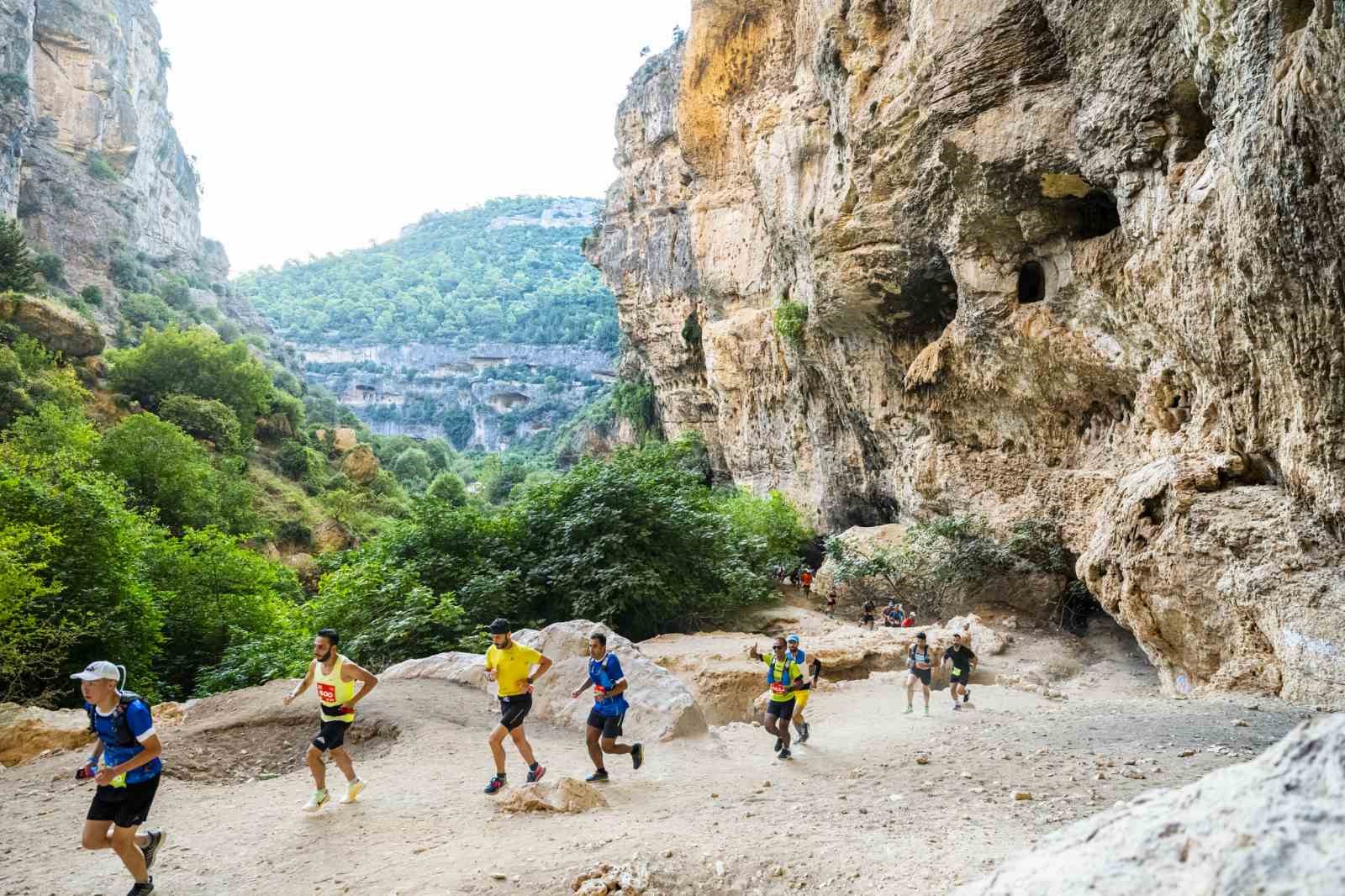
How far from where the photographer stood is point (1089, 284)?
13.1 metres

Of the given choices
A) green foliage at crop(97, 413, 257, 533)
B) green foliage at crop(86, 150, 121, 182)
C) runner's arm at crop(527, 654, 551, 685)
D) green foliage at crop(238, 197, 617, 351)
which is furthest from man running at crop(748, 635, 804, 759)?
green foliage at crop(238, 197, 617, 351)

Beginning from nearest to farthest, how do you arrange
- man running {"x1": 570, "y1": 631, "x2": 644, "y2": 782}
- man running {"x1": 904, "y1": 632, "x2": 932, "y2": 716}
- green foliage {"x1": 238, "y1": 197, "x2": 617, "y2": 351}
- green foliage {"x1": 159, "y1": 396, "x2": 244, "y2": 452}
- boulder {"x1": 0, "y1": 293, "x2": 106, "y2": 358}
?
man running {"x1": 570, "y1": 631, "x2": 644, "y2": 782}, man running {"x1": 904, "y1": 632, "x2": 932, "y2": 716}, boulder {"x1": 0, "y1": 293, "x2": 106, "y2": 358}, green foliage {"x1": 159, "y1": 396, "x2": 244, "y2": 452}, green foliage {"x1": 238, "y1": 197, "x2": 617, "y2": 351}

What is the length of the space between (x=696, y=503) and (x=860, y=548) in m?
4.94

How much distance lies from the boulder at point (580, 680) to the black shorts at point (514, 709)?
2.39 m

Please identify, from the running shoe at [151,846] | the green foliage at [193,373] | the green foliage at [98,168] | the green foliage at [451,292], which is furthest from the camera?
the green foliage at [451,292]

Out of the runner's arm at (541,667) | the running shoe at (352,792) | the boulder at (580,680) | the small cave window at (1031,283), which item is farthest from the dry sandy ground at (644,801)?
the small cave window at (1031,283)

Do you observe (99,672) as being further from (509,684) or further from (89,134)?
(89,134)

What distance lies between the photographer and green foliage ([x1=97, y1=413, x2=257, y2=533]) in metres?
23.5

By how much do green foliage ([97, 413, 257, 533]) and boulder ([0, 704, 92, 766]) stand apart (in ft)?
58.0

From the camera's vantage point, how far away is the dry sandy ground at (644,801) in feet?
14.3

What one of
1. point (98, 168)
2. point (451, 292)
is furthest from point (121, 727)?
point (451, 292)

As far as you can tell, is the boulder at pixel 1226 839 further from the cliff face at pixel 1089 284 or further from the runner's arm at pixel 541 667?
the cliff face at pixel 1089 284

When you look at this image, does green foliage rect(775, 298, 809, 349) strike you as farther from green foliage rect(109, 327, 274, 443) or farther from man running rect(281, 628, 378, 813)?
green foliage rect(109, 327, 274, 443)

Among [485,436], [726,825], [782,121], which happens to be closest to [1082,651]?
[726,825]
